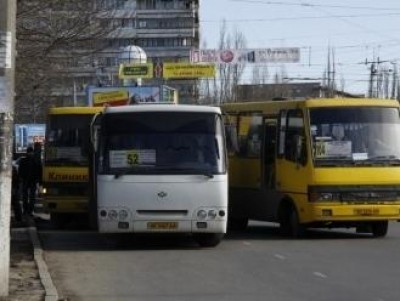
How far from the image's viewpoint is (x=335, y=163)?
17.6 meters

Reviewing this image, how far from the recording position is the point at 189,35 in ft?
394

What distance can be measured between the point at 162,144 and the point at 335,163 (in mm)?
3617

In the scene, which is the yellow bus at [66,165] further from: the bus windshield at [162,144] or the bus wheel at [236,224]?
the bus windshield at [162,144]

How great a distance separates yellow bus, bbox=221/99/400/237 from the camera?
17547 millimetres

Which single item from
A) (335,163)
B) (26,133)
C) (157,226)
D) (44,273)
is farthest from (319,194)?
(26,133)

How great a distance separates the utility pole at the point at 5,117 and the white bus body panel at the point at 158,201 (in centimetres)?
504

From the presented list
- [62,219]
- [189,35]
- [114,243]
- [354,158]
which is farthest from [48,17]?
[189,35]

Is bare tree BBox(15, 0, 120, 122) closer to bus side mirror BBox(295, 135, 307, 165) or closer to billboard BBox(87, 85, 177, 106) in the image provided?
bus side mirror BBox(295, 135, 307, 165)

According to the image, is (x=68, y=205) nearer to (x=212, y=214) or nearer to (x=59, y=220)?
(x=59, y=220)

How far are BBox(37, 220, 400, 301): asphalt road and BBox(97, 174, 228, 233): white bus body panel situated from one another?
52 centimetres

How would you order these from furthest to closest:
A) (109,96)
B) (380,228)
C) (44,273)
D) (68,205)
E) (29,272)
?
(109,96)
(68,205)
(380,228)
(29,272)
(44,273)

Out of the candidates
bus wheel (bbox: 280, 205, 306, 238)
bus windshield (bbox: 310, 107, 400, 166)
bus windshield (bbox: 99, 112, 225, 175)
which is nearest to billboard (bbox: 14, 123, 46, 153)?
bus wheel (bbox: 280, 205, 306, 238)

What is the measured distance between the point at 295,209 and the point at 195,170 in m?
3.14

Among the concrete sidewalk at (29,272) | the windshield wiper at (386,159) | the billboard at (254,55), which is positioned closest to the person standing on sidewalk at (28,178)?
the concrete sidewalk at (29,272)
